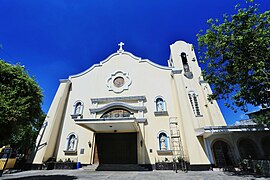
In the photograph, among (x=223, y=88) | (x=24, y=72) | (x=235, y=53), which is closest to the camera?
(x=24, y=72)

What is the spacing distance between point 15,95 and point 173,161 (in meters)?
11.4

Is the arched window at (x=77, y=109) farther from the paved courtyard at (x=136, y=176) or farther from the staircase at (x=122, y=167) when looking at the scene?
the paved courtyard at (x=136, y=176)

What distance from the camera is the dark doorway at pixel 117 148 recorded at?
478 inches

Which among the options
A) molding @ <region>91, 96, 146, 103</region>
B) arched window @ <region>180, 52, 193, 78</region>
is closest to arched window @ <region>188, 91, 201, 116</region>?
arched window @ <region>180, 52, 193, 78</region>

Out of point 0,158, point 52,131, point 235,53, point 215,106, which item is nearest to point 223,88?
point 235,53

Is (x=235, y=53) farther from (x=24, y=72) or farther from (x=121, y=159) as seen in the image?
(x=24, y=72)

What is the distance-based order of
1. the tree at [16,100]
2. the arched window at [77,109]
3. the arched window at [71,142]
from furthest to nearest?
the arched window at [77,109], the arched window at [71,142], the tree at [16,100]

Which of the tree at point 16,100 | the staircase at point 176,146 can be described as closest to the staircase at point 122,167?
the staircase at point 176,146

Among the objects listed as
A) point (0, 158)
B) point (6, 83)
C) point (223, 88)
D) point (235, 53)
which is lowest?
point (0, 158)

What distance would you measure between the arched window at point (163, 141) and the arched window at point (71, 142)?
7.85 meters

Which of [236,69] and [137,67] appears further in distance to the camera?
[137,67]

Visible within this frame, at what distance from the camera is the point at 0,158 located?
38.3ft

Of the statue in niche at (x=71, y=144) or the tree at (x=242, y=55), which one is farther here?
the statue in niche at (x=71, y=144)

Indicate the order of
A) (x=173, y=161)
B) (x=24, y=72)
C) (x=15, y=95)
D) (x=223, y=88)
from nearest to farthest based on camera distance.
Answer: (x=15, y=95) → (x=24, y=72) → (x=223, y=88) → (x=173, y=161)
